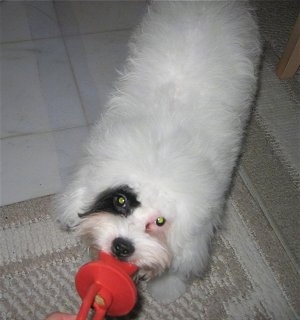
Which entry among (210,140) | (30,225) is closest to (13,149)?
(30,225)

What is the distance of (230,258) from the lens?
5.14ft

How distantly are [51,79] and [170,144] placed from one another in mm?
1120

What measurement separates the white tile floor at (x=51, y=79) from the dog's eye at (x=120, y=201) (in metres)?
0.66

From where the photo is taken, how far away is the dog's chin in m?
1.03

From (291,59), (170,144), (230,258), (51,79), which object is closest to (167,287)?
(230,258)

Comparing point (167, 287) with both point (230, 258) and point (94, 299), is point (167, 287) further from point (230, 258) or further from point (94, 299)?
point (94, 299)

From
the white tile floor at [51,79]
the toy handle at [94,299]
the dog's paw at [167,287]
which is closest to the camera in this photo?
the toy handle at [94,299]

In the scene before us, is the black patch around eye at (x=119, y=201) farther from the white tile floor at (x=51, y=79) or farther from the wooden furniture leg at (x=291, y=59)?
the wooden furniture leg at (x=291, y=59)

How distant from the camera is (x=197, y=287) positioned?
4.87ft

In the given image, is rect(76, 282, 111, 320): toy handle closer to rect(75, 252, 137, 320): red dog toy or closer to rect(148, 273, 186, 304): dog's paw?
rect(75, 252, 137, 320): red dog toy

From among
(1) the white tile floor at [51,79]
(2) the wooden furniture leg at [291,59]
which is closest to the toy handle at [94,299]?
(1) the white tile floor at [51,79]

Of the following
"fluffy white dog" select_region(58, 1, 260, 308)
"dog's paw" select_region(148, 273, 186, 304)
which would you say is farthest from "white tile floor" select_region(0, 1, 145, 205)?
"dog's paw" select_region(148, 273, 186, 304)

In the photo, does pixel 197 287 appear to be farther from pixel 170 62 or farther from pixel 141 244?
pixel 170 62

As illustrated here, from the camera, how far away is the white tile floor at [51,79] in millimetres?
1690
